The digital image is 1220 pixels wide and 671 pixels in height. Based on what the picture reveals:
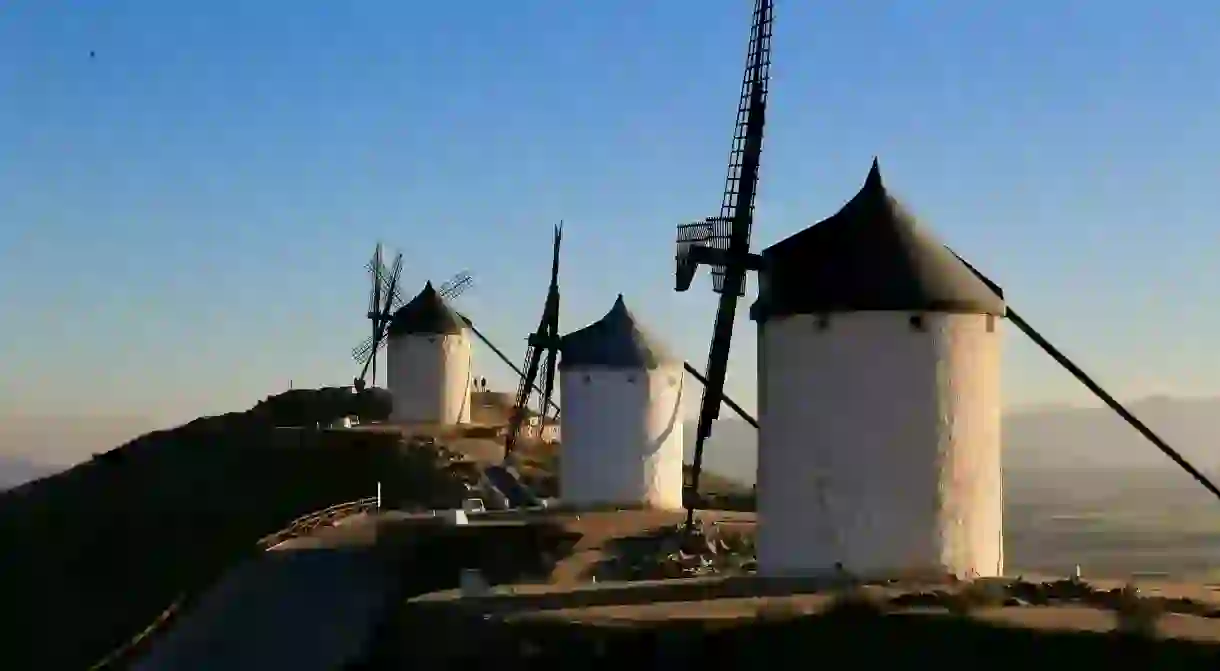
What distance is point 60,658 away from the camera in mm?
33219

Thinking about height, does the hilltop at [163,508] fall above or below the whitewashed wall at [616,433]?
below

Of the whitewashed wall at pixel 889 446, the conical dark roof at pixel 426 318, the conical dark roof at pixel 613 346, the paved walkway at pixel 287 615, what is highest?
the conical dark roof at pixel 426 318

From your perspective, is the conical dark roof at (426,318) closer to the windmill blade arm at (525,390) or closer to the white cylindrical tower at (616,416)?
the windmill blade arm at (525,390)

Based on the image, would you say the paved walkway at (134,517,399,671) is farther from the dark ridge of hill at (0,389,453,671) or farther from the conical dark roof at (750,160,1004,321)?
the dark ridge of hill at (0,389,453,671)

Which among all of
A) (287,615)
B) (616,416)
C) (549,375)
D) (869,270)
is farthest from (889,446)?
(549,375)

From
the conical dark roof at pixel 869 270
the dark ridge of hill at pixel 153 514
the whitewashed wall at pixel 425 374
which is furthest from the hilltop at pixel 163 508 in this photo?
the conical dark roof at pixel 869 270

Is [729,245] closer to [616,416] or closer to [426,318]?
[616,416]

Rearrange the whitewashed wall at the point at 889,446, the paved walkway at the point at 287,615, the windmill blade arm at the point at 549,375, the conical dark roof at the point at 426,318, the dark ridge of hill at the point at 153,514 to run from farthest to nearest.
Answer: the conical dark roof at the point at 426,318
the windmill blade arm at the point at 549,375
the dark ridge of hill at the point at 153,514
the paved walkway at the point at 287,615
the whitewashed wall at the point at 889,446

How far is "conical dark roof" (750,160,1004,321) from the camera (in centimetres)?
1664

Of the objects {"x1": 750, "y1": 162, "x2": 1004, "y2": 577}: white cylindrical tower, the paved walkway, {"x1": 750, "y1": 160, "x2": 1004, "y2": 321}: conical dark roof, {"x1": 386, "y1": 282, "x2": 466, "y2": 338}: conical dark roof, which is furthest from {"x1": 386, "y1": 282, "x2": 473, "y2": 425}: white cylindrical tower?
{"x1": 750, "y1": 162, "x2": 1004, "y2": 577}: white cylindrical tower

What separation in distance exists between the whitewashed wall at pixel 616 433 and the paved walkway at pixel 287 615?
6.63 meters

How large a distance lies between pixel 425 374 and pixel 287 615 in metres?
30.7

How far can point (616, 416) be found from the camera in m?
31.8

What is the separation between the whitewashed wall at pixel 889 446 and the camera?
16.4 meters
